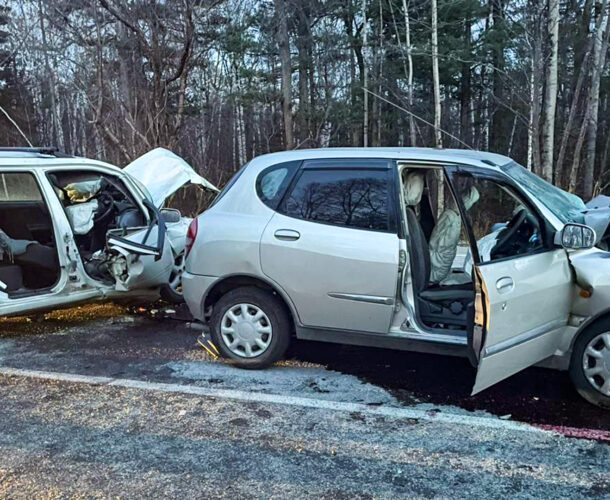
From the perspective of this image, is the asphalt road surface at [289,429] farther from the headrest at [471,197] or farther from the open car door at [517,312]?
the headrest at [471,197]

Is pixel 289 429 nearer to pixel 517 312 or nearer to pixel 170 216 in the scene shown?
pixel 517 312

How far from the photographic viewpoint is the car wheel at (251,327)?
13.6 feet

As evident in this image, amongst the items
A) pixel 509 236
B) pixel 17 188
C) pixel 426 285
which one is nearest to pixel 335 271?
pixel 426 285

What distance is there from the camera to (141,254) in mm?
5086

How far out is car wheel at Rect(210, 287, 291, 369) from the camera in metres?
4.14

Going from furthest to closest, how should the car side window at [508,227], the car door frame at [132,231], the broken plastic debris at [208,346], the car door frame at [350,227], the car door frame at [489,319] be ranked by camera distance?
the car door frame at [132,231], the broken plastic debris at [208,346], the car door frame at [350,227], the car side window at [508,227], the car door frame at [489,319]

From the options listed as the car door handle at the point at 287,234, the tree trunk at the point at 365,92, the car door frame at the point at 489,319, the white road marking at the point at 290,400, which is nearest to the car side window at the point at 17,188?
the white road marking at the point at 290,400

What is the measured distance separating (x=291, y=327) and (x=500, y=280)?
67.9 inches

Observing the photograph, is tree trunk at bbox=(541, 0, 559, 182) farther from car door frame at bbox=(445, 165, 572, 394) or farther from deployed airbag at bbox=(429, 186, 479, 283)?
car door frame at bbox=(445, 165, 572, 394)

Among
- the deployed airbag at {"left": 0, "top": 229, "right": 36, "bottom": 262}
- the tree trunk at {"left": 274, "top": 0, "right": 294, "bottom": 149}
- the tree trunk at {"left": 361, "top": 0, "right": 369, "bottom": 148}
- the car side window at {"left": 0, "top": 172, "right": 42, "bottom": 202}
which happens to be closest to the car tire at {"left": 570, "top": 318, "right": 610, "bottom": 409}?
the deployed airbag at {"left": 0, "top": 229, "right": 36, "bottom": 262}

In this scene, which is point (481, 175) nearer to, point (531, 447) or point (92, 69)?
point (531, 447)

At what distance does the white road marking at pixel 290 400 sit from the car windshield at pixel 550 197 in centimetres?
148

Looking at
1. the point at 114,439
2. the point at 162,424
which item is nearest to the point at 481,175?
the point at 162,424

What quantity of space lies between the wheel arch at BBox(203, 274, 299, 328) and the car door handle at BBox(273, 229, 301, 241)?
1.24 ft
